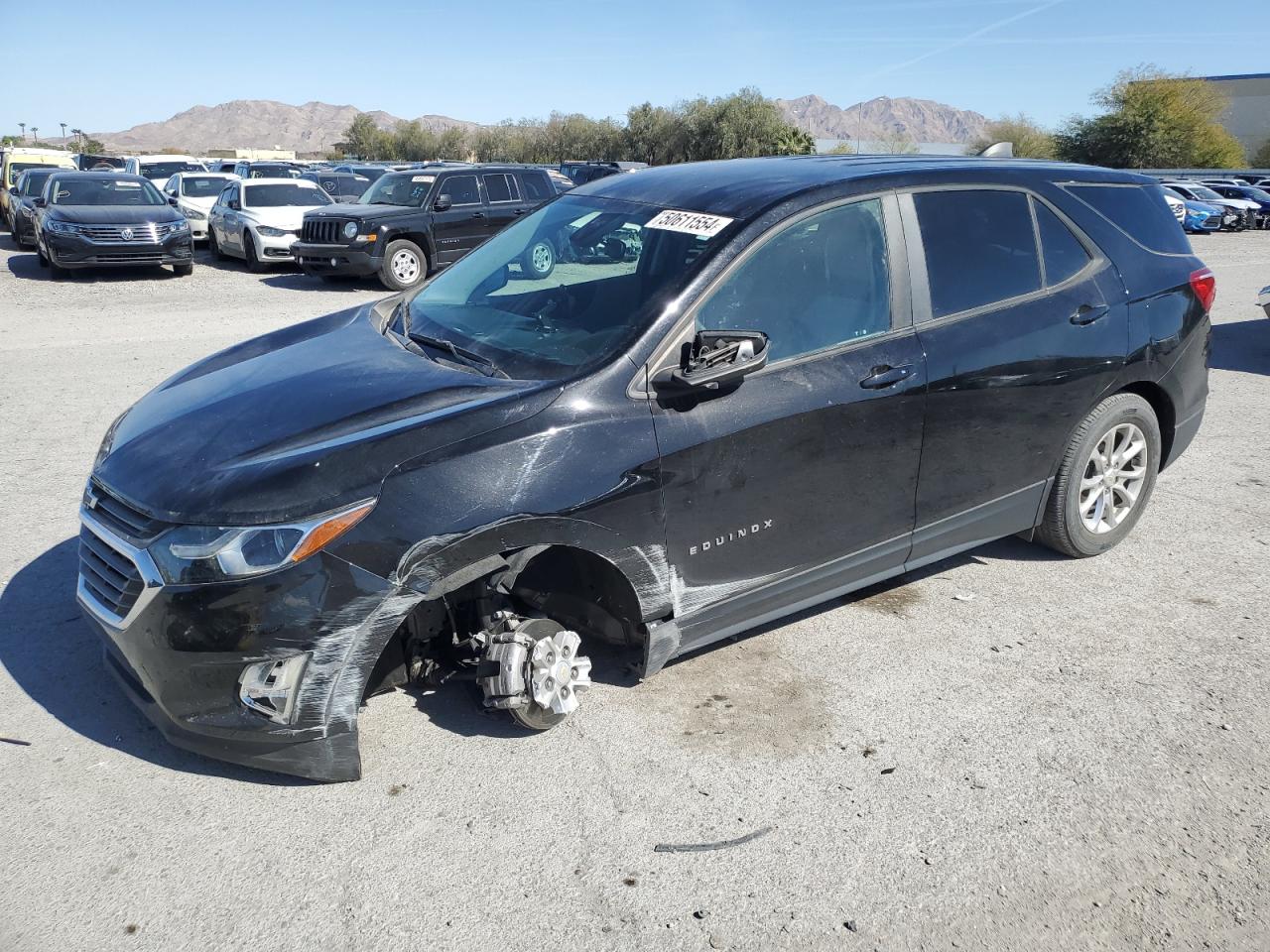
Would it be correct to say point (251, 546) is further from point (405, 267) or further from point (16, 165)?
point (16, 165)

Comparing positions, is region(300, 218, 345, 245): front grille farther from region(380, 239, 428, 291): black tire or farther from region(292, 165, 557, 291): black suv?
region(380, 239, 428, 291): black tire

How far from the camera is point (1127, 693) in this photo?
3752 millimetres

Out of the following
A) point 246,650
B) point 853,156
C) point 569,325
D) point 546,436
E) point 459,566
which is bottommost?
point 246,650

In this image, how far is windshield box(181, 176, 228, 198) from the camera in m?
21.7

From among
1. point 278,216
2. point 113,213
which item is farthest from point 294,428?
point 278,216

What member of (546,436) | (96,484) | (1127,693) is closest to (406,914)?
(546,436)

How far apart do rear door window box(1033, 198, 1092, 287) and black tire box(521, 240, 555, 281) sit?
7.15 ft

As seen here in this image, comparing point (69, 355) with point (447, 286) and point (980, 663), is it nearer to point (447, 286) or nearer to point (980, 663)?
point (447, 286)

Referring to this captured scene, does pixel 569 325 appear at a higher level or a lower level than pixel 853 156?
lower

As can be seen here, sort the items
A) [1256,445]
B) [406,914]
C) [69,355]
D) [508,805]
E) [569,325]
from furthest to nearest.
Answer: [69,355]
[1256,445]
[569,325]
[508,805]
[406,914]

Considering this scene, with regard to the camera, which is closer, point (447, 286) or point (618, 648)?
point (618, 648)

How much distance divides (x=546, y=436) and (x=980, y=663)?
210 centimetres

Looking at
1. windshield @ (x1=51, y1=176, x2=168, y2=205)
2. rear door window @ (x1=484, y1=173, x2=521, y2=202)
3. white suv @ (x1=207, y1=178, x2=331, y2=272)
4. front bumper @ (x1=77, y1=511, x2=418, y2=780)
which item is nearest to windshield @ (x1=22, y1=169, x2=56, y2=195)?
white suv @ (x1=207, y1=178, x2=331, y2=272)

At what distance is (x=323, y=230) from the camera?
598 inches
